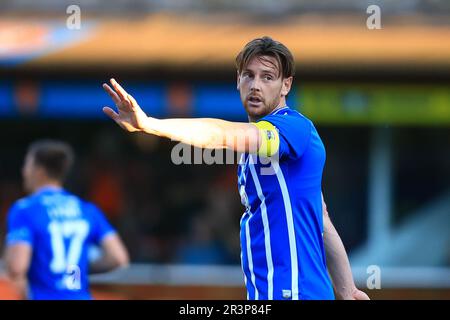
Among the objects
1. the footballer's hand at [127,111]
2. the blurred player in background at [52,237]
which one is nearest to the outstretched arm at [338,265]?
the footballer's hand at [127,111]

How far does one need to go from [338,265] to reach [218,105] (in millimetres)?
8346

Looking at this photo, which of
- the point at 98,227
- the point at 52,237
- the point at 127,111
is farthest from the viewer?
the point at 98,227

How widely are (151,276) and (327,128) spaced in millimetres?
3437

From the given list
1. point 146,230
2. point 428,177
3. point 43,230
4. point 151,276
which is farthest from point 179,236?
point 43,230

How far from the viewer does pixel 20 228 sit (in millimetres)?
6902

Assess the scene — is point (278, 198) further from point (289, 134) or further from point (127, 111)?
point (127, 111)

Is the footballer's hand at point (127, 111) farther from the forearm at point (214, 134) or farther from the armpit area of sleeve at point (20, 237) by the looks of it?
the armpit area of sleeve at point (20, 237)

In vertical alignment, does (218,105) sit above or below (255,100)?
above

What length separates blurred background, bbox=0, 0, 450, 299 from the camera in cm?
1278

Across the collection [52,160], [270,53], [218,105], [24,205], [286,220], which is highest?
[218,105]

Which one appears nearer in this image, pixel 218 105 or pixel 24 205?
pixel 24 205

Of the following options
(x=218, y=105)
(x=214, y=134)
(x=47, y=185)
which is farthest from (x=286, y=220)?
(x=218, y=105)

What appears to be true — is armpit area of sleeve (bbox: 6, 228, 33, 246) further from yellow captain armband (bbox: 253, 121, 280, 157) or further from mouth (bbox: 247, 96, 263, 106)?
yellow captain armband (bbox: 253, 121, 280, 157)

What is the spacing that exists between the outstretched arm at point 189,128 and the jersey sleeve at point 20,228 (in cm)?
294
